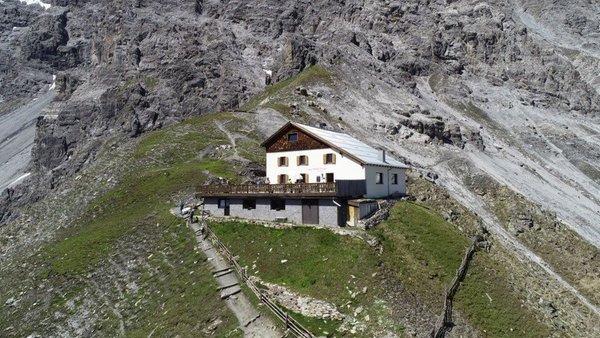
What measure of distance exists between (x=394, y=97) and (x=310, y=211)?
90.1 meters

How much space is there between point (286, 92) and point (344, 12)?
88550 mm

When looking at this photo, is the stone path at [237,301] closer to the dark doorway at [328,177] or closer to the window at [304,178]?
the window at [304,178]

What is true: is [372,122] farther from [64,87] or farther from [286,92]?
[64,87]

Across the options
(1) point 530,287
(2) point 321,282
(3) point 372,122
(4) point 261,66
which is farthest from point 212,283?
(4) point 261,66

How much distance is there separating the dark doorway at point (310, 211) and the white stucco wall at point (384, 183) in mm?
7428

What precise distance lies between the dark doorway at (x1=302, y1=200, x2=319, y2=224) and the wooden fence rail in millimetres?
6879

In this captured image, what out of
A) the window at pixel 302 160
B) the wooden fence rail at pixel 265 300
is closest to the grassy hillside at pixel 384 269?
the wooden fence rail at pixel 265 300

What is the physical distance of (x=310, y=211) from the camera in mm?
37188

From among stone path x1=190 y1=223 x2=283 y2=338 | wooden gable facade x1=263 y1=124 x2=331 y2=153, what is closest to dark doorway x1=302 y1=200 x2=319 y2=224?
stone path x1=190 y1=223 x2=283 y2=338

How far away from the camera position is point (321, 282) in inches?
1156

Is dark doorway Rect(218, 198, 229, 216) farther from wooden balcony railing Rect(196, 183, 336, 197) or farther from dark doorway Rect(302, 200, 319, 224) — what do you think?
dark doorway Rect(302, 200, 319, 224)

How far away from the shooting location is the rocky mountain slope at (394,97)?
76938 millimetres

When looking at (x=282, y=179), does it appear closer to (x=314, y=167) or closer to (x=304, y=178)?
(x=304, y=178)

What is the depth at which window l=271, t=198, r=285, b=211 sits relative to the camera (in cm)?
3950
